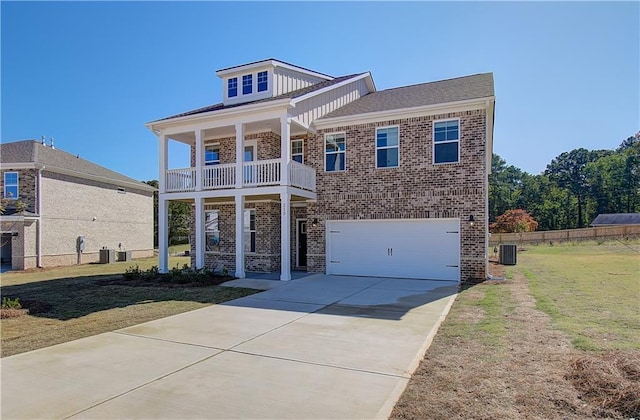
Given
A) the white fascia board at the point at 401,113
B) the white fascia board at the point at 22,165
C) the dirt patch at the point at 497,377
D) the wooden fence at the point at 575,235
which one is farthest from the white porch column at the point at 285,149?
the wooden fence at the point at 575,235

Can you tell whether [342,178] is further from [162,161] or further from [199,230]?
[162,161]

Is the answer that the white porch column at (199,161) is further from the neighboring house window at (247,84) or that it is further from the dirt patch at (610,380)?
the dirt patch at (610,380)

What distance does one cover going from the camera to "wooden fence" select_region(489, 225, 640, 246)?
29.3 metres

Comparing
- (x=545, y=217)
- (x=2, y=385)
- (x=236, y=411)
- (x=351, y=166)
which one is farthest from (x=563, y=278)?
(x=545, y=217)

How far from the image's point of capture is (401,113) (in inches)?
539

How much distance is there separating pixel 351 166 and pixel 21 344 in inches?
428

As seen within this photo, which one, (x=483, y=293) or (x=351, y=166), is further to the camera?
(x=351, y=166)

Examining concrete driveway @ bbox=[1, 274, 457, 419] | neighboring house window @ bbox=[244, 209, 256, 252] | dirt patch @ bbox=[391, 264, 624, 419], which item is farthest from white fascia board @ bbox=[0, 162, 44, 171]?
dirt patch @ bbox=[391, 264, 624, 419]

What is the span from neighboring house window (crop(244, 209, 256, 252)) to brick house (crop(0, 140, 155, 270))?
36.9 ft

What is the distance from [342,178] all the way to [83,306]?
29.9 feet

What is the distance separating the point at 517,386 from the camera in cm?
430

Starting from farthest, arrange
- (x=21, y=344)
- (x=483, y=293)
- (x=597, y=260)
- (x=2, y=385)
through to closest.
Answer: (x=597, y=260)
(x=483, y=293)
(x=21, y=344)
(x=2, y=385)

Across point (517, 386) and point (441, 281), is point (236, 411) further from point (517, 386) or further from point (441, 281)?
point (441, 281)

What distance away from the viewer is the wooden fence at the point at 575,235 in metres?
29.3
